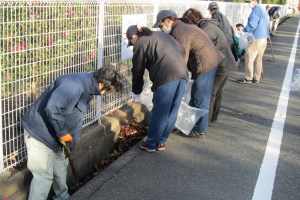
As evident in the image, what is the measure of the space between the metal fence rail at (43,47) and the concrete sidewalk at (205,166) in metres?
0.90

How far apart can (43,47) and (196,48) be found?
2.14 meters

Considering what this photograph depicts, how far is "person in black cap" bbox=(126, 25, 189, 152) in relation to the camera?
4.61 m

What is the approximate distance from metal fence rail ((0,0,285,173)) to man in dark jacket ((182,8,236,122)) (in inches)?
39.8

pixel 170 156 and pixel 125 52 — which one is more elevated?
pixel 125 52

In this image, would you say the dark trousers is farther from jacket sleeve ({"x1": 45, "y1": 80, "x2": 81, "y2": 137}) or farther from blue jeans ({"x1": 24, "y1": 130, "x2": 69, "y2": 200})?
jacket sleeve ({"x1": 45, "y1": 80, "x2": 81, "y2": 137})

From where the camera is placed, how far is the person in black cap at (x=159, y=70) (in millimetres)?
4605

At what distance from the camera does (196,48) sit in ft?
17.4

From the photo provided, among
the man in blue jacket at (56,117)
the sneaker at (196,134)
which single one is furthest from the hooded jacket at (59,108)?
the sneaker at (196,134)

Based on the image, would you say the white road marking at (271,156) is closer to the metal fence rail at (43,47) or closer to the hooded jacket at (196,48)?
the hooded jacket at (196,48)

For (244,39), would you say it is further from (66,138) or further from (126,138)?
(66,138)

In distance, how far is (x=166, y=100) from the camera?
16.0ft

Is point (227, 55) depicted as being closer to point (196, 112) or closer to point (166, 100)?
point (196, 112)

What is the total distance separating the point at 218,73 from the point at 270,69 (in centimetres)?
644

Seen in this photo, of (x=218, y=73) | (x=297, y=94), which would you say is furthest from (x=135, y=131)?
(x=297, y=94)
